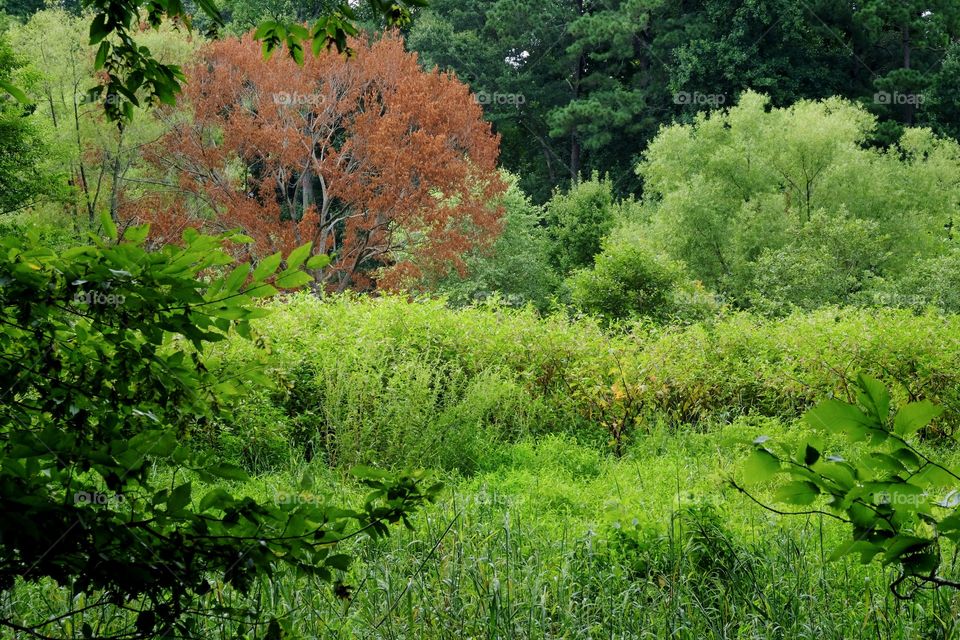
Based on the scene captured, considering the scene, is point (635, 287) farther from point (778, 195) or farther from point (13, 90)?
point (13, 90)

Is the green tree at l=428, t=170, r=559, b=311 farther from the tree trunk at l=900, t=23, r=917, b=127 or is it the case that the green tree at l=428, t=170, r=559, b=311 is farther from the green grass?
the tree trunk at l=900, t=23, r=917, b=127

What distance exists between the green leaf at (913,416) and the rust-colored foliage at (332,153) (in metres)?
16.5

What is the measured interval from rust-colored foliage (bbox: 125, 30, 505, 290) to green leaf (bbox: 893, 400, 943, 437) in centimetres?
1651

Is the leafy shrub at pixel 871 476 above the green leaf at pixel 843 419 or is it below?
below

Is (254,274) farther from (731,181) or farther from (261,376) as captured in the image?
(731,181)

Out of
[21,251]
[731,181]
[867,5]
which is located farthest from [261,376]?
[867,5]

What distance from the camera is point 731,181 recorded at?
69.6 feet

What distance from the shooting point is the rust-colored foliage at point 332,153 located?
1756cm

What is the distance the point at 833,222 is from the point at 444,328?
11986mm

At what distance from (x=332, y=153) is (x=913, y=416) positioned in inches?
700

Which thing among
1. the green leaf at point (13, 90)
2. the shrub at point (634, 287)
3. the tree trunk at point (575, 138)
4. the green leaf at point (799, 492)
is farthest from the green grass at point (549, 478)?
the tree trunk at point (575, 138)

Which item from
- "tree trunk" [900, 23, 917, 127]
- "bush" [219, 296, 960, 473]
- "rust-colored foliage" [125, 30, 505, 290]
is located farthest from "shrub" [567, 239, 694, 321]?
"tree trunk" [900, 23, 917, 127]

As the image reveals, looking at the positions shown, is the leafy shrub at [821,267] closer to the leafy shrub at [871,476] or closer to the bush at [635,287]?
the bush at [635,287]

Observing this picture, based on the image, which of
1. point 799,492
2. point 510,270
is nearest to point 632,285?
point 510,270
